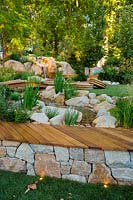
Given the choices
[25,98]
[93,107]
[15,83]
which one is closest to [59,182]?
[25,98]

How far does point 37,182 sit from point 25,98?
1684 mm

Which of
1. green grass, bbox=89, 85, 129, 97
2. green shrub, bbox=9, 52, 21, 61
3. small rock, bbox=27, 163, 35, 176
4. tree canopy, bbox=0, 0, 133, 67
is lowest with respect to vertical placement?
small rock, bbox=27, 163, 35, 176

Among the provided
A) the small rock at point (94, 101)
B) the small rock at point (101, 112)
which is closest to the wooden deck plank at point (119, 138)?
the small rock at point (101, 112)

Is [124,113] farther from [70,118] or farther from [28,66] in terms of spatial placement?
[28,66]

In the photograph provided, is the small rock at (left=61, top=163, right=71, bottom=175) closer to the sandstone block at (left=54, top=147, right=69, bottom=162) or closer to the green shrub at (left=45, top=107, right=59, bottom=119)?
the sandstone block at (left=54, top=147, right=69, bottom=162)

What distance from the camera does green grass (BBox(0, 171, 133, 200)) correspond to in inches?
120

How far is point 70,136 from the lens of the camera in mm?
3605

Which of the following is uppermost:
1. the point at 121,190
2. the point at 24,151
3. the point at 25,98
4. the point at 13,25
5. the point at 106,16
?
the point at 106,16

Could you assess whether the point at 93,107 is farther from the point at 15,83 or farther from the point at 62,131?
the point at 15,83

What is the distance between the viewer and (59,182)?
3.36 meters

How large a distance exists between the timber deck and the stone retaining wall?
7 cm

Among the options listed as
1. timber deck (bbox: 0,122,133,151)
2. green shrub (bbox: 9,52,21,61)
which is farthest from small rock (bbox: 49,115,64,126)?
green shrub (bbox: 9,52,21,61)

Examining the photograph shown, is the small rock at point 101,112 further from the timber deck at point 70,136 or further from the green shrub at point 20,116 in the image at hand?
the green shrub at point 20,116

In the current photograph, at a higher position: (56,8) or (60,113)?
(56,8)
